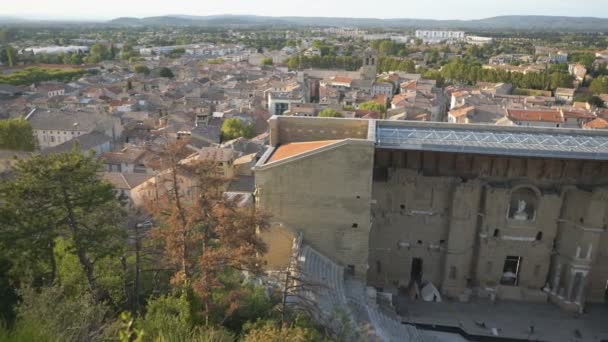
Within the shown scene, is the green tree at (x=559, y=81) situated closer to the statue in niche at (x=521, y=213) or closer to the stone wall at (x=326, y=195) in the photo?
the statue in niche at (x=521, y=213)

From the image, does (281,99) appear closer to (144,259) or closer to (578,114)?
(578,114)

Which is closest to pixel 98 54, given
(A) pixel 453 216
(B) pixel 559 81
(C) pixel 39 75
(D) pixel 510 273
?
(C) pixel 39 75

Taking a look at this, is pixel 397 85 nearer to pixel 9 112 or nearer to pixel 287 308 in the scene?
pixel 9 112

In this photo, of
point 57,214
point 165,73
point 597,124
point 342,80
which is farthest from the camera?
point 165,73

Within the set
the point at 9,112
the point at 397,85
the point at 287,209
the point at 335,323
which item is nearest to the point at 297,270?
the point at 335,323

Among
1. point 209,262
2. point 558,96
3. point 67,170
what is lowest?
point 558,96

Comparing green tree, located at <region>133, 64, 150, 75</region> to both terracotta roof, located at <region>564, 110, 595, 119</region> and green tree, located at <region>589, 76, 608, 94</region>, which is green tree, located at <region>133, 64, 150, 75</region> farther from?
green tree, located at <region>589, 76, 608, 94</region>
